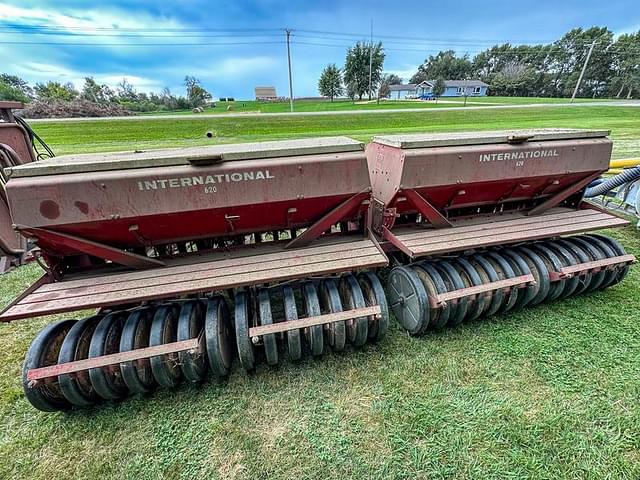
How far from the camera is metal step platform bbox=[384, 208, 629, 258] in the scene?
3.13m

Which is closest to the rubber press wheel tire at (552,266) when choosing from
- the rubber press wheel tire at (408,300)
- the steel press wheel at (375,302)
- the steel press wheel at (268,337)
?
the rubber press wheel tire at (408,300)

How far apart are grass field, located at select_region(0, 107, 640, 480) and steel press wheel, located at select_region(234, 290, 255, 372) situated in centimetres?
23

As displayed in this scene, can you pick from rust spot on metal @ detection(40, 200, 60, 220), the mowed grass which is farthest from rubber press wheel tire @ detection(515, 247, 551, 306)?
the mowed grass

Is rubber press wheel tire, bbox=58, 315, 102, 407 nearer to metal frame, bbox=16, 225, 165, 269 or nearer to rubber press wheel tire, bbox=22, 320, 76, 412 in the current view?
rubber press wheel tire, bbox=22, 320, 76, 412

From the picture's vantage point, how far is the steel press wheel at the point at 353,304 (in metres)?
2.80

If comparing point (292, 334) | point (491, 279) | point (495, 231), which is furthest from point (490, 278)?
point (292, 334)

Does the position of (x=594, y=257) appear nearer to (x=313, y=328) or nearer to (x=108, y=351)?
(x=313, y=328)

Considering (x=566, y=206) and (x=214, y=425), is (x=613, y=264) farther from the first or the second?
(x=214, y=425)

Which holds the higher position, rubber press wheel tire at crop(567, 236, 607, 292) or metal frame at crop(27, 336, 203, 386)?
metal frame at crop(27, 336, 203, 386)

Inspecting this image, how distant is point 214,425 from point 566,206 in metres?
4.93

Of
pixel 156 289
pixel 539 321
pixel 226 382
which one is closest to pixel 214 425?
pixel 226 382

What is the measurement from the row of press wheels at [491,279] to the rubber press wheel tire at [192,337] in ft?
6.39

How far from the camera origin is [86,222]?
2.46 m

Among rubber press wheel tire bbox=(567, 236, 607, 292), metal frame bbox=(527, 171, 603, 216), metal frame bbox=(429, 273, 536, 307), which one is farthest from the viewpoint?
metal frame bbox=(527, 171, 603, 216)
